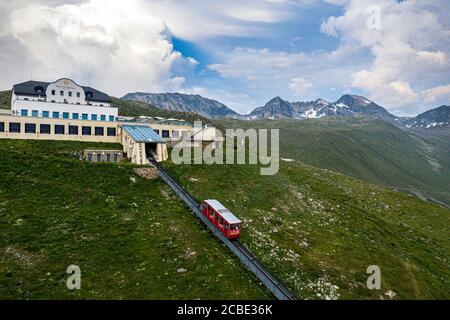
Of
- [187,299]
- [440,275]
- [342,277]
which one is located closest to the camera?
[187,299]

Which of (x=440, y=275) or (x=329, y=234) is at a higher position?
(x=329, y=234)

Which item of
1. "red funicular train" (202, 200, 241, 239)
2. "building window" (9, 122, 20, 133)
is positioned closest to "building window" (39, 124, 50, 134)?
"building window" (9, 122, 20, 133)

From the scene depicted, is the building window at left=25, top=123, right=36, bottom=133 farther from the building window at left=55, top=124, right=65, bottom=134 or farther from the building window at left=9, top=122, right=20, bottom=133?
the building window at left=55, top=124, right=65, bottom=134

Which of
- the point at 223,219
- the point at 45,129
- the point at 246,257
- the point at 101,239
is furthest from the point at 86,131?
the point at 246,257

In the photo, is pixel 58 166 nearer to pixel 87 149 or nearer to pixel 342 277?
pixel 87 149

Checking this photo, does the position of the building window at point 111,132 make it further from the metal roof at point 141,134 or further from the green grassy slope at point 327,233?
the green grassy slope at point 327,233

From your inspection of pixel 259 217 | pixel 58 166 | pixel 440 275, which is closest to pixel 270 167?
pixel 259 217
